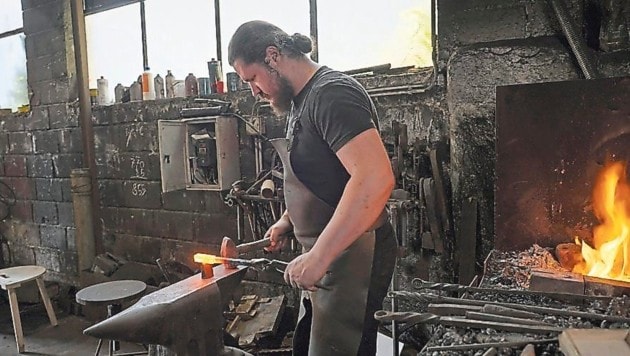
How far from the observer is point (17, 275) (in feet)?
10.9

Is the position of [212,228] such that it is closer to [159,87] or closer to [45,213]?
[159,87]

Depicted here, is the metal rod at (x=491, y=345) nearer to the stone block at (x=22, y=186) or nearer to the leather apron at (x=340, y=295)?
the leather apron at (x=340, y=295)

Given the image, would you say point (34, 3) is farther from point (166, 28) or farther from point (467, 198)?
point (467, 198)

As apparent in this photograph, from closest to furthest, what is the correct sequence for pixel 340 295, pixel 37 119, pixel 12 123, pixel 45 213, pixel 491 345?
1. pixel 491 345
2. pixel 340 295
3. pixel 37 119
4. pixel 45 213
5. pixel 12 123

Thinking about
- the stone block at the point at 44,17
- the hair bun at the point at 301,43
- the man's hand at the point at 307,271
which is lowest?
the man's hand at the point at 307,271

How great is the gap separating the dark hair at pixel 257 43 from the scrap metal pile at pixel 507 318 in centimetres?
Result: 81

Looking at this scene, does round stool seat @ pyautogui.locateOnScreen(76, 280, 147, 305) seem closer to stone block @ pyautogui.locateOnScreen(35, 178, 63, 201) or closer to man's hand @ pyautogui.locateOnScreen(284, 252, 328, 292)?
man's hand @ pyautogui.locateOnScreen(284, 252, 328, 292)

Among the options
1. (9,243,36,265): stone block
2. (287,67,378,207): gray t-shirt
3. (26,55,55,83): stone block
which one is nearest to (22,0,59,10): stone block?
(26,55,55,83): stone block

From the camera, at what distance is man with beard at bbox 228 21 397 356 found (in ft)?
4.34

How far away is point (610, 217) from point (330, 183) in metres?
1.10

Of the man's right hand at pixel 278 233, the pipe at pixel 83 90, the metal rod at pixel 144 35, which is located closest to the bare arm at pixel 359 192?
the man's right hand at pixel 278 233

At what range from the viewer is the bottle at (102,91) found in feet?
12.6

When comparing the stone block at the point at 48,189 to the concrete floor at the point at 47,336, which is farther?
the stone block at the point at 48,189

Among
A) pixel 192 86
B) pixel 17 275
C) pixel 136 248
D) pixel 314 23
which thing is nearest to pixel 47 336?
pixel 17 275
